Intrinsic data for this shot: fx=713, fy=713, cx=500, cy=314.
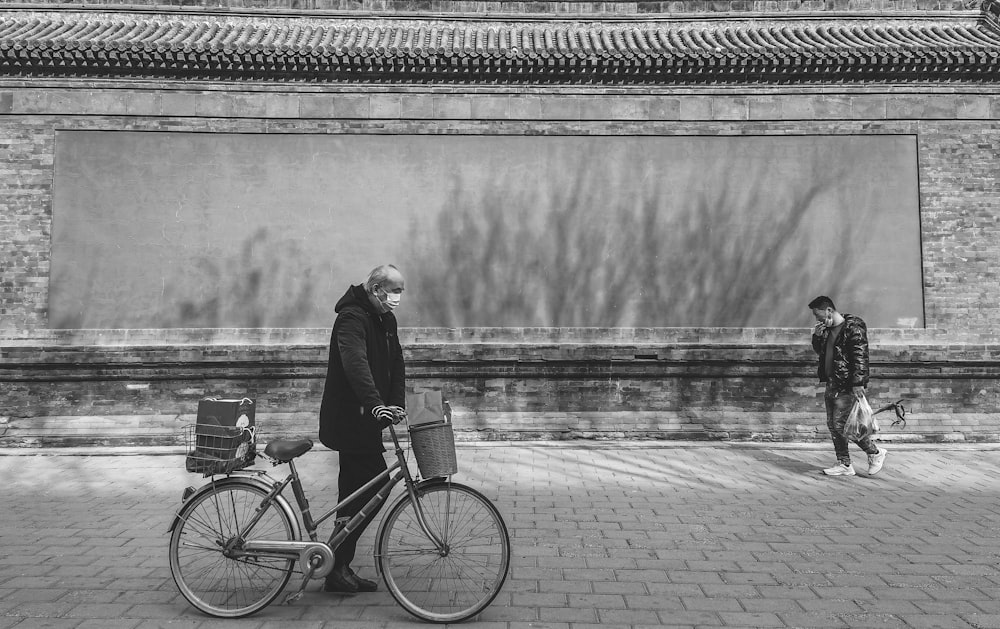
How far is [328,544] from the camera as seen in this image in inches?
142

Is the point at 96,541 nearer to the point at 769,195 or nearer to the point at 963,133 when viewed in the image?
the point at 769,195

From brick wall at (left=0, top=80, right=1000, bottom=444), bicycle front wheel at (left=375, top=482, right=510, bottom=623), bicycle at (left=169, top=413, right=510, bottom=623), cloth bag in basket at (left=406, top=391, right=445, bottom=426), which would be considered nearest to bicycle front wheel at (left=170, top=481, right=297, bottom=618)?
bicycle at (left=169, top=413, right=510, bottom=623)

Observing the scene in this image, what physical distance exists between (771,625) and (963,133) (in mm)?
8768

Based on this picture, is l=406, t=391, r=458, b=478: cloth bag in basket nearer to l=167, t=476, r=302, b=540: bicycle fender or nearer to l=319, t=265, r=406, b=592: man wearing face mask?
l=319, t=265, r=406, b=592: man wearing face mask

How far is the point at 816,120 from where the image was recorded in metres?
9.65

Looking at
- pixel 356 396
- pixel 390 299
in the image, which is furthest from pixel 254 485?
pixel 390 299

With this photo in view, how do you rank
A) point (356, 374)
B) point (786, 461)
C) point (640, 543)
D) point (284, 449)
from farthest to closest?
point (786, 461) < point (640, 543) < point (356, 374) < point (284, 449)

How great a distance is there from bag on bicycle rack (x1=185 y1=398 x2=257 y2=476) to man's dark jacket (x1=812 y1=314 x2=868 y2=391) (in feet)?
18.9

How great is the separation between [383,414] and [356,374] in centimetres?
30

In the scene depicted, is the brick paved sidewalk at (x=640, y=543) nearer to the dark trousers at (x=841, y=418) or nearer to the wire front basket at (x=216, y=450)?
the dark trousers at (x=841, y=418)

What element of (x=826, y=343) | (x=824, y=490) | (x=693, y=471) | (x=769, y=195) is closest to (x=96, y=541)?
(x=693, y=471)

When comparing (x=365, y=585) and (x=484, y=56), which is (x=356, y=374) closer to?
(x=365, y=585)

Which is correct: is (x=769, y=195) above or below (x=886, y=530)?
above

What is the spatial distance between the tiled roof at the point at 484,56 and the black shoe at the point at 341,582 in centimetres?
732
